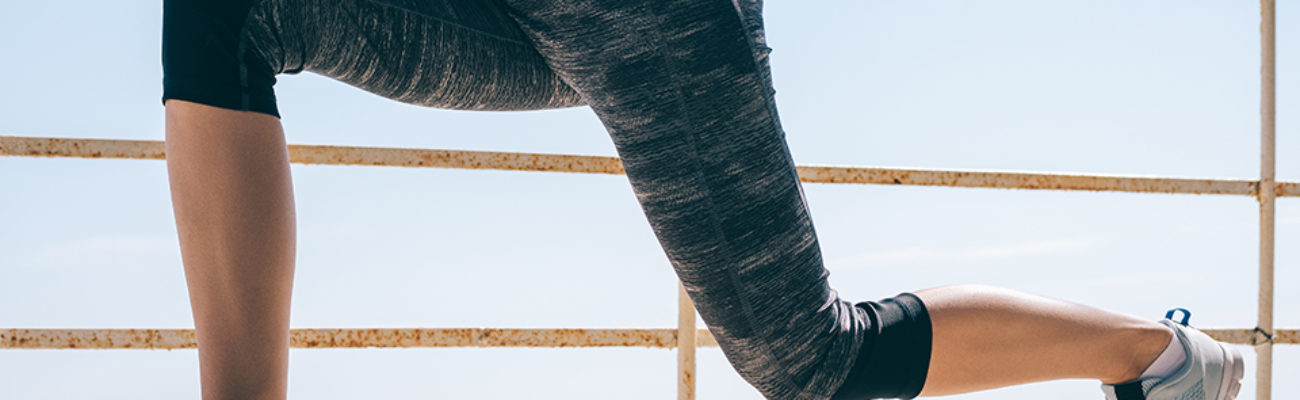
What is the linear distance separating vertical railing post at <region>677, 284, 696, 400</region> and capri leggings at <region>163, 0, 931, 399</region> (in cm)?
52

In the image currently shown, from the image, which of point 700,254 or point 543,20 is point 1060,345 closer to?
point 700,254

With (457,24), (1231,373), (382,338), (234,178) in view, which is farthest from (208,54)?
(1231,373)

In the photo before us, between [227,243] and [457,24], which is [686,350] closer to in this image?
[457,24]

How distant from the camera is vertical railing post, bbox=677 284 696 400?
4.15 ft

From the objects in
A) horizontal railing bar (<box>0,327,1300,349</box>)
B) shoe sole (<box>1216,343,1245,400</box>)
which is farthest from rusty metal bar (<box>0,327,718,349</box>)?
shoe sole (<box>1216,343,1245,400</box>)

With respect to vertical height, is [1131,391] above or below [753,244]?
below

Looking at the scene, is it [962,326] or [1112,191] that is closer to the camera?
[962,326]

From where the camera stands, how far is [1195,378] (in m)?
0.80

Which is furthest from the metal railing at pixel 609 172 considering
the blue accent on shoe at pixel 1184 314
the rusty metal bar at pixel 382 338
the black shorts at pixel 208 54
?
the black shorts at pixel 208 54

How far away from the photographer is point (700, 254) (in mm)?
672

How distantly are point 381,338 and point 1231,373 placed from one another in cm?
98

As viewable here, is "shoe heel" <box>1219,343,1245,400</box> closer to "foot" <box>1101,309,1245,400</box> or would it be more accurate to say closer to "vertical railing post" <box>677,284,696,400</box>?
"foot" <box>1101,309,1245,400</box>

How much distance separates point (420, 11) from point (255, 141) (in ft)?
0.57

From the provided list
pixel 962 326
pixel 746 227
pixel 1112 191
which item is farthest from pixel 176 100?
pixel 1112 191
